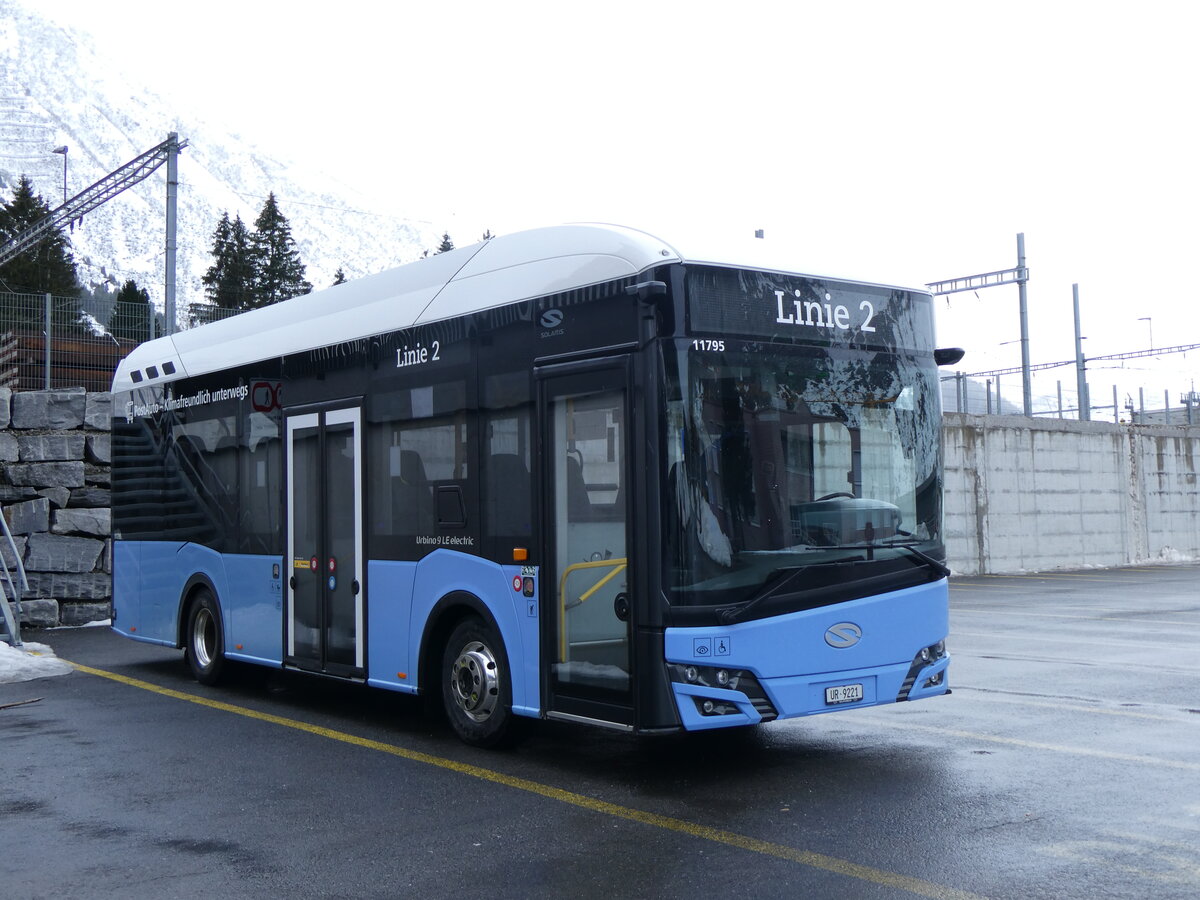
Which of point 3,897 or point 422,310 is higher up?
point 422,310

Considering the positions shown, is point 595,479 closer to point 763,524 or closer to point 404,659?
point 763,524

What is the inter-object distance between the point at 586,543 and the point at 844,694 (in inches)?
65.3

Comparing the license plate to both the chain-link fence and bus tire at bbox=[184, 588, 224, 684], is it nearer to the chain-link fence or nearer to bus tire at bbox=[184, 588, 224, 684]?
bus tire at bbox=[184, 588, 224, 684]

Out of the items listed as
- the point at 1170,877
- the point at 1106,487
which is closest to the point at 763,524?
the point at 1170,877

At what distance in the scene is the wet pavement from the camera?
5.64 metres

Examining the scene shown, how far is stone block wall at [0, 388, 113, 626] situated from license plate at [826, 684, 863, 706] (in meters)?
13.2

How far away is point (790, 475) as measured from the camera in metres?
7.34

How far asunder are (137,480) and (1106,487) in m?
22.2

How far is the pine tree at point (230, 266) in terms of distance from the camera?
75.0m

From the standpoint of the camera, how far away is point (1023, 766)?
25.2ft

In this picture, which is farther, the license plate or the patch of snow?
the patch of snow

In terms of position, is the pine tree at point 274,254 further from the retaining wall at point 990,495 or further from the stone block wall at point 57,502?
the stone block wall at point 57,502

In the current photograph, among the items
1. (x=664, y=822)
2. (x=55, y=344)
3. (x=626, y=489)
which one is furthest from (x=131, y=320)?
(x=664, y=822)

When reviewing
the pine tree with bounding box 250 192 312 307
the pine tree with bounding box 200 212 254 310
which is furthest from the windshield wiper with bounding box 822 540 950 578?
the pine tree with bounding box 250 192 312 307
